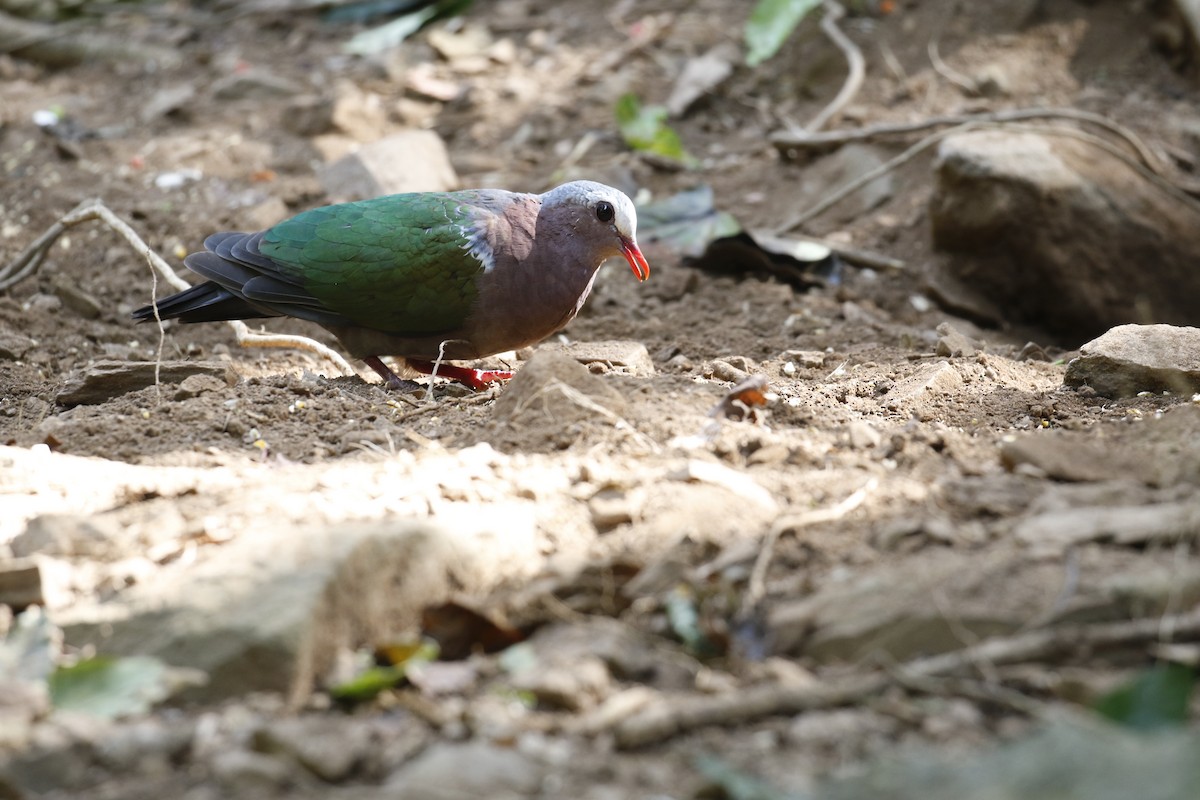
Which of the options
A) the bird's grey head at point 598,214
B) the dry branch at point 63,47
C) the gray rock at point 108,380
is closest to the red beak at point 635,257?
the bird's grey head at point 598,214

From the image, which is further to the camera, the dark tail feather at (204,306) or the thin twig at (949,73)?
the thin twig at (949,73)

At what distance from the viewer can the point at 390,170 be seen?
6.57m

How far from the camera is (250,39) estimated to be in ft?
29.0

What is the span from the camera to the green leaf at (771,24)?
7367mm

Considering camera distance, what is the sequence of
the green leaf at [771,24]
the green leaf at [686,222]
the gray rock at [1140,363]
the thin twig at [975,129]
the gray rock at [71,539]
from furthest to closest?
the green leaf at [771,24] < the green leaf at [686,222] < the thin twig at [975,129] < the gray rock at [1140,363] < the gray rock at [71,539]

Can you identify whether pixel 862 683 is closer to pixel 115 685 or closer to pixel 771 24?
pixel 115 685

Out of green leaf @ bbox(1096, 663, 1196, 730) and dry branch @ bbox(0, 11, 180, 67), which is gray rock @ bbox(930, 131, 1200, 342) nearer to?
green leaf @ bbox(1096, 663, 1196, 730)

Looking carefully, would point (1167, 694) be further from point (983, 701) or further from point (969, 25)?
point (969, 25)

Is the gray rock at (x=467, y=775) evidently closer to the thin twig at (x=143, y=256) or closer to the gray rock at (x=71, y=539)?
the gray rock at (x=71, y=539)

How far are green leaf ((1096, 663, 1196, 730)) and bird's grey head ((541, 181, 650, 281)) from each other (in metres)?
3.13

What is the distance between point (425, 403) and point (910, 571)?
2132mm

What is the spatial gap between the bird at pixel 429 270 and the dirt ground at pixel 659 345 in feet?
0.92

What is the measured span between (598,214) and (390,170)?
2.02m

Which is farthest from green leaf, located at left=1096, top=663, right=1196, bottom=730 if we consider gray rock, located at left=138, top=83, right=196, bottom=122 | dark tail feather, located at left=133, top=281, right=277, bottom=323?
gray rock, located at left=138, top=83, right=196, bottom=122
